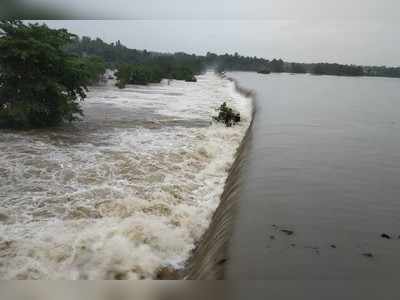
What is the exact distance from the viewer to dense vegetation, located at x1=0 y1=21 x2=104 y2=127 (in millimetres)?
9609

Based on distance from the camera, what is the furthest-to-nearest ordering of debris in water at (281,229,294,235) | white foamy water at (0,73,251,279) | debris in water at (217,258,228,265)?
debris in water at (281,229,294,235), white foamy water at (0,73,251,279), debris in water at (217,258,228,265)

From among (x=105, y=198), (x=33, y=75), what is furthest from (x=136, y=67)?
(x=105, y=198)

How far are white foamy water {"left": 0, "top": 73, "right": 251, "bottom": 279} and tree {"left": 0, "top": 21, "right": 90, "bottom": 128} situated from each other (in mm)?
583

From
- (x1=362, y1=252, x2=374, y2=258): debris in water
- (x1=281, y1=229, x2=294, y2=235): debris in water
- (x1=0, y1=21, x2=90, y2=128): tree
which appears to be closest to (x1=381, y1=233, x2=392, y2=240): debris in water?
(x1=362, y1=252, x2=374, y2=258): debris in water

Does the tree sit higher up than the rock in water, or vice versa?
the tree

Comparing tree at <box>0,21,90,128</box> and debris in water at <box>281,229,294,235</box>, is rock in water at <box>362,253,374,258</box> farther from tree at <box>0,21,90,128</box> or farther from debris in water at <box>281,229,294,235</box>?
tree at <box>0,21,90,128</box>

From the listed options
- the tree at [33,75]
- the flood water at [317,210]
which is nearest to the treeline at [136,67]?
the tree at [33,75]

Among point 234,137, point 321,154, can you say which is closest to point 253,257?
point 321,154

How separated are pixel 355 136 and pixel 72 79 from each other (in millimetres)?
8570

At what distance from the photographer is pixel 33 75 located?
10.0 m

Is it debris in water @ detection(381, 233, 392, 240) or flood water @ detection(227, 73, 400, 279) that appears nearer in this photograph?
flood water @ detection(227, 73, 400, 279)

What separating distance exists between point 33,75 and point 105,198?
6106 millimetres

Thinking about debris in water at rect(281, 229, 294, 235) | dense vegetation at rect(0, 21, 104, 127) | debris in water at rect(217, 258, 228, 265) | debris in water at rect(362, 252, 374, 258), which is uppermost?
dense vegetation at rect(0, 21, 104, 127)

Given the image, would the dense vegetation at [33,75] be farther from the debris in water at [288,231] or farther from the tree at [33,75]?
the debris in water at [288,231]
